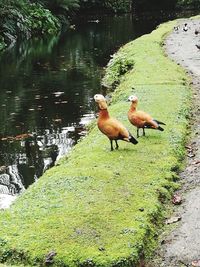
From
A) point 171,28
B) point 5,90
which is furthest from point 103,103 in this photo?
point 171,28

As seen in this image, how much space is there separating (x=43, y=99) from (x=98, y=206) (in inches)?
535

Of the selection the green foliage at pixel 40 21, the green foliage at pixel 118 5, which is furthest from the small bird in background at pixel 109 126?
the green foliage at pixel 118 5

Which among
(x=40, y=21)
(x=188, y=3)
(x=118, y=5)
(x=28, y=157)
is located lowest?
(x=28, y=157)

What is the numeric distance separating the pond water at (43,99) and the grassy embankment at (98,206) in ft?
6.59

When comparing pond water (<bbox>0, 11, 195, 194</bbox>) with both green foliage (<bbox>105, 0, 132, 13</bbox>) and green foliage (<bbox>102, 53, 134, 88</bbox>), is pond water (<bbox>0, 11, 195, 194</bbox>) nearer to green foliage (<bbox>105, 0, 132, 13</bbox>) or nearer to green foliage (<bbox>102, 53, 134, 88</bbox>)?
green foliage (<bbox>102, 53, 134, 88</bbox>)

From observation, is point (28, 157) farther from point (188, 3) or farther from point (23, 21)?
point (188, 3)

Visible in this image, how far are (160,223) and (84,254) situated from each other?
166cm

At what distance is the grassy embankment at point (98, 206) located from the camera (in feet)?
22.1

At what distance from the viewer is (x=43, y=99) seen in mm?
20969

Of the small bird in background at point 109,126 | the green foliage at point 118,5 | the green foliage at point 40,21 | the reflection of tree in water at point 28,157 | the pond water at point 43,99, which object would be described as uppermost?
the green foliage at point 118,5

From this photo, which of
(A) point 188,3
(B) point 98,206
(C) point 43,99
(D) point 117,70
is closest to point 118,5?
(A) point 188,3

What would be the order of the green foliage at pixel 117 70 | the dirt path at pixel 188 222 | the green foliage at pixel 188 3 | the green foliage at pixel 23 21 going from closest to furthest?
the dirt path at pixel 188 222, the green foliage at pixel 117 70, the green foliage at pixel 23 21, the green foliage at pixel 188 3

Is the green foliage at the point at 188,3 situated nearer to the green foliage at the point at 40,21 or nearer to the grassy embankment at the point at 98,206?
the green foliage at the point at 40,21

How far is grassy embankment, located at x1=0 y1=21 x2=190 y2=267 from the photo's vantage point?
6.72m
